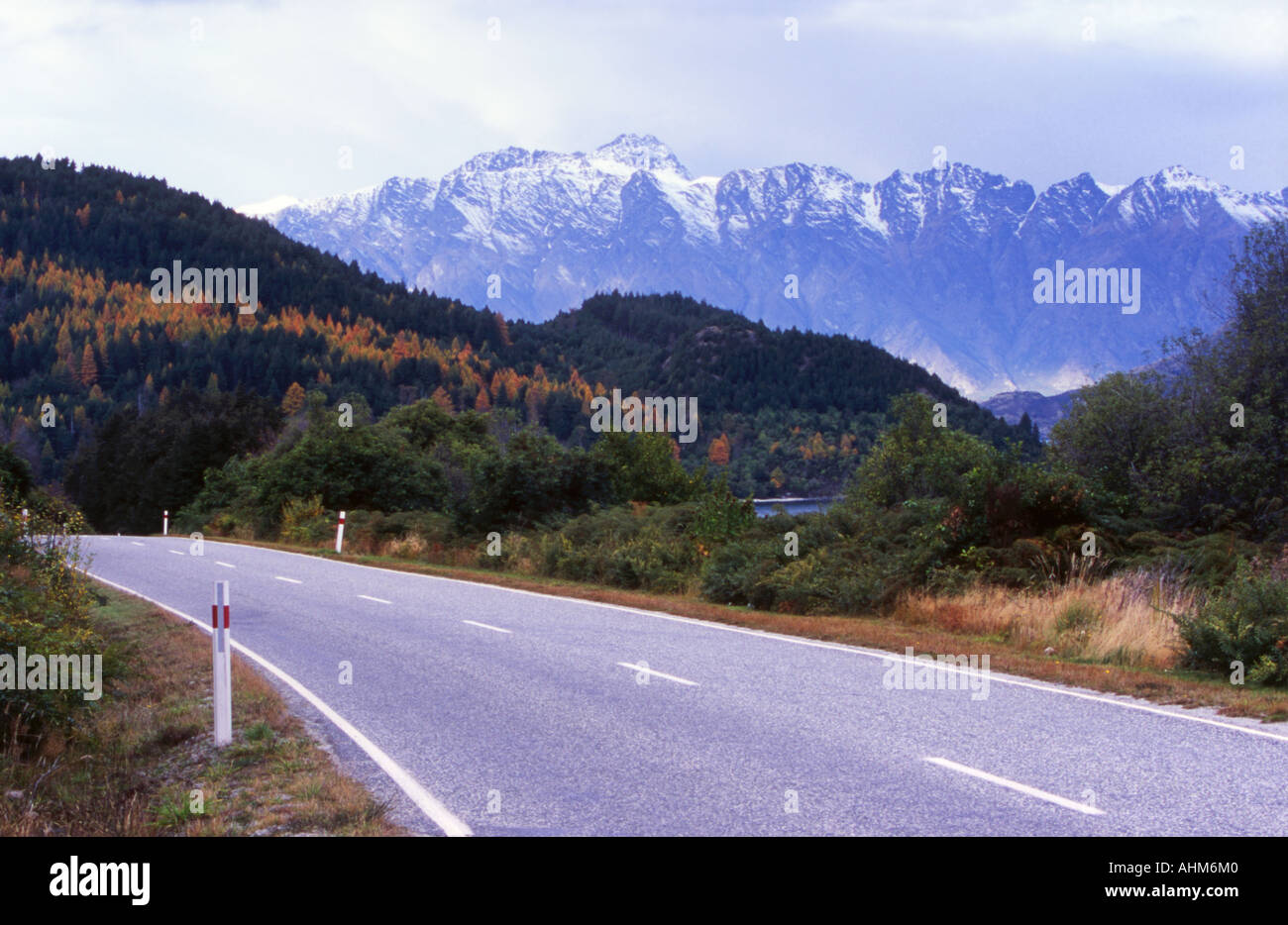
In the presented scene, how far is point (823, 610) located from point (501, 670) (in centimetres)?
712

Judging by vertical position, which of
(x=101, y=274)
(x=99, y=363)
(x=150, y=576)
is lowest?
(x=150, y=576)

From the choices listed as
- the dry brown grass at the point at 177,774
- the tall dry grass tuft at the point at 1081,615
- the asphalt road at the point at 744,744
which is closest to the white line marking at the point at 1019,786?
the asphalt road at the point at 744,744

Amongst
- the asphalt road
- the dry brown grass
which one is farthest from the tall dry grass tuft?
the dry brown grass

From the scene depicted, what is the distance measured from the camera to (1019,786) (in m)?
6.38

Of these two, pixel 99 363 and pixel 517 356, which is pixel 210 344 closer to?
pixel 99 363

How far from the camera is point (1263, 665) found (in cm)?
1010

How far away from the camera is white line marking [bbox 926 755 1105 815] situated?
589 centimetres

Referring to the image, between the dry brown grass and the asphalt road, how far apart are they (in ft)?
1.08

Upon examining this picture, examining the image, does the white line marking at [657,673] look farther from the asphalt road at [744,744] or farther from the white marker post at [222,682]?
the white marker post at [222,682]

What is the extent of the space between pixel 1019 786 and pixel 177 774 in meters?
5.64

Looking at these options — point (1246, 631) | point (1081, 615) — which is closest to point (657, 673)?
point (1081, 615)

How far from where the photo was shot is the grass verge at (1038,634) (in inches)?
378

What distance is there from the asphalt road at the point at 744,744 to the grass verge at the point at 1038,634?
51 centimetres
